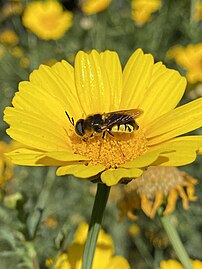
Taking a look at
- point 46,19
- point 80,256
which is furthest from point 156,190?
point 46,19

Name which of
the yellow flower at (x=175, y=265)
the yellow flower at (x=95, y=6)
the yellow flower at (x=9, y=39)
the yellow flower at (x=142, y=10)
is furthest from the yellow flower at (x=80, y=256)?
the yellow flower at (x=9, y=39)

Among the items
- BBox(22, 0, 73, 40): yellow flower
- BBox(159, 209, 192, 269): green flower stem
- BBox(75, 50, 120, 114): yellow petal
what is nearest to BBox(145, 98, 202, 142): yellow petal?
BBox(75, 50, 120, 114): yellow petal

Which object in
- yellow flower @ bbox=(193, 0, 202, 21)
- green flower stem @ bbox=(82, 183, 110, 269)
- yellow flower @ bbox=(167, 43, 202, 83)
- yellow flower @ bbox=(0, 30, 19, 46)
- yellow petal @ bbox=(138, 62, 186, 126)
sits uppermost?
yellow flower @ bbox=(0, 30, 19, 46)

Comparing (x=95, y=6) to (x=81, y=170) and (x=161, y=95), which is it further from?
(x=81, y=170)

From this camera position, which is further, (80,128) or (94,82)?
(94,82)

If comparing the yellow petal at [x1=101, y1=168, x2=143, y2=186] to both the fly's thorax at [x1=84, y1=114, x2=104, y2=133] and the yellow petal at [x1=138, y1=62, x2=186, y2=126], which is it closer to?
the fly's thorax at [x1=84, y1=114, x2=104, y2=133]

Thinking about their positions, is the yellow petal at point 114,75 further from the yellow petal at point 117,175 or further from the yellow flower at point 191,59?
the yellow flower at point 191,59
